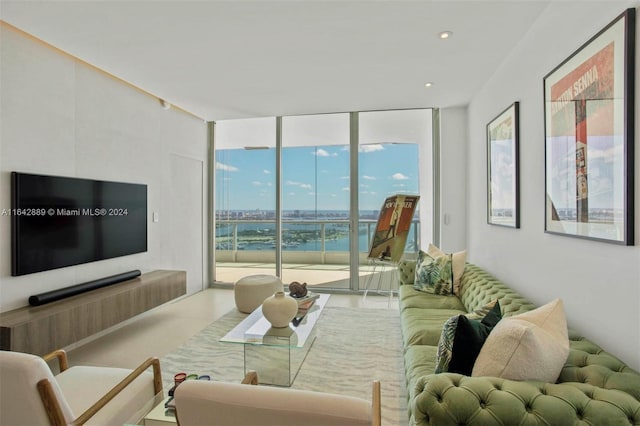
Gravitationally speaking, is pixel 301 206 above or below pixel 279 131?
below

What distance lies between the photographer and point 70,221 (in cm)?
309

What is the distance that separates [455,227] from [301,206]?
93.0 inches

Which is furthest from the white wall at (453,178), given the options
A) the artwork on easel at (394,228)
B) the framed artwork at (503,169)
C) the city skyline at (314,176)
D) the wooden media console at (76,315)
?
the wooden media console at (76,315)

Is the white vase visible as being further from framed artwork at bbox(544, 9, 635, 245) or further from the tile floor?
framed artwork at bbox(544, 9, 635, 245)

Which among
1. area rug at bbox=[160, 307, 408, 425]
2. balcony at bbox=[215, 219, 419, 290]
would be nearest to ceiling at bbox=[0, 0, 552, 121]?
balcony at bbox=[215, 219, 419, 290]

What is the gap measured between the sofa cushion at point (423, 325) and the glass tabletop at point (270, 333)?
75 cm

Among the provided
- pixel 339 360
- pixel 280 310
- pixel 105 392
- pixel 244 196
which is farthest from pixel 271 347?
pixel 244 196

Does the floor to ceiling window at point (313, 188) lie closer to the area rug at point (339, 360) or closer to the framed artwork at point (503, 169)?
the framed artwork at point (503, 169)

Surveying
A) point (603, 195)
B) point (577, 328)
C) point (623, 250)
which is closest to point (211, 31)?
point (603, 195)

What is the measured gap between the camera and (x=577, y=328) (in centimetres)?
191

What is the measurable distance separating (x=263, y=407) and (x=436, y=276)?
8.97 feet

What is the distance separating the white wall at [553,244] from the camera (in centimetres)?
155

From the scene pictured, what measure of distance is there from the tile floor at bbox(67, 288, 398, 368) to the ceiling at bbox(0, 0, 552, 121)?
109 inches

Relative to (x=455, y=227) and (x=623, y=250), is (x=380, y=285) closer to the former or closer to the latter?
(x=455, y=227)
